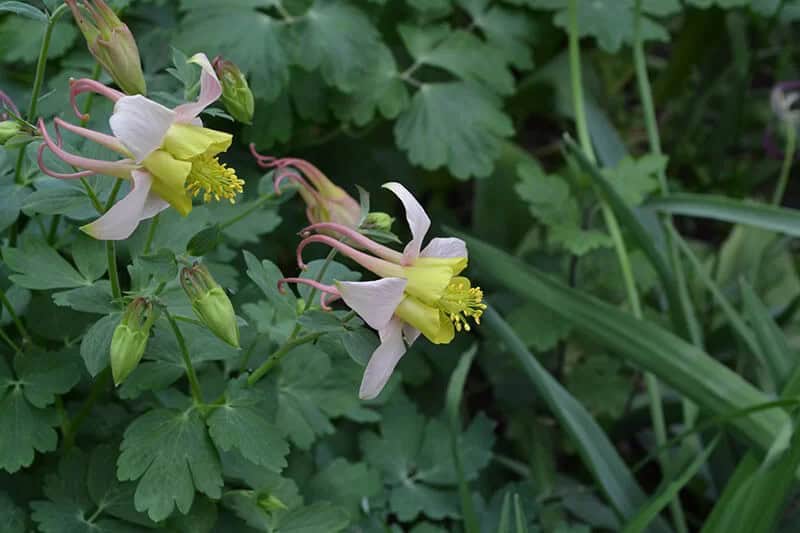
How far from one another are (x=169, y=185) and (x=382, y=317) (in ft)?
0.64

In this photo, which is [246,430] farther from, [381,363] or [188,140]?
[188,140]

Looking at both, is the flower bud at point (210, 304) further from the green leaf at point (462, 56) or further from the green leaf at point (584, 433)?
the green leaf at point (462, 56)

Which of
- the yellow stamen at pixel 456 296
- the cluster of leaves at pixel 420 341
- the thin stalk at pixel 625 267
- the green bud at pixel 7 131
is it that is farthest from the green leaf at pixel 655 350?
the green bud at pixel 7 131

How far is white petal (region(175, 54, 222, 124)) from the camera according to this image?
76cm

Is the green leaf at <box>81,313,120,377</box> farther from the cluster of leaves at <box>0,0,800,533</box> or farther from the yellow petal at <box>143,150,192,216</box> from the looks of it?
the yellow petal at <box>143,150,192,216</box>

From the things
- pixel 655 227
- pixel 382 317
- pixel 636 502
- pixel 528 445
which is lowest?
pixel 528 445

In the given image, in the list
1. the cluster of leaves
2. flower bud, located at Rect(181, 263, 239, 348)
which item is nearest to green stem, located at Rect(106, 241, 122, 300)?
the cluster of leaves

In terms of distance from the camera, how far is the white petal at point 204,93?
2.50 ft

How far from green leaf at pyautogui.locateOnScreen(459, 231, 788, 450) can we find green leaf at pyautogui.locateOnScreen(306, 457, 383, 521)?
1.13 ft

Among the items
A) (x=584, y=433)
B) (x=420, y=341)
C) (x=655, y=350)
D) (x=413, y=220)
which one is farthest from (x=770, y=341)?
(x=413, y=220)

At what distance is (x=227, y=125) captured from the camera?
1588mm

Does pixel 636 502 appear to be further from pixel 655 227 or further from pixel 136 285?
pixel 136 285

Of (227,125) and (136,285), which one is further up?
(136,285)

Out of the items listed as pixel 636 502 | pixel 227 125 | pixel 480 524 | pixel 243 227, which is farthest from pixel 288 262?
pixel 636 502
